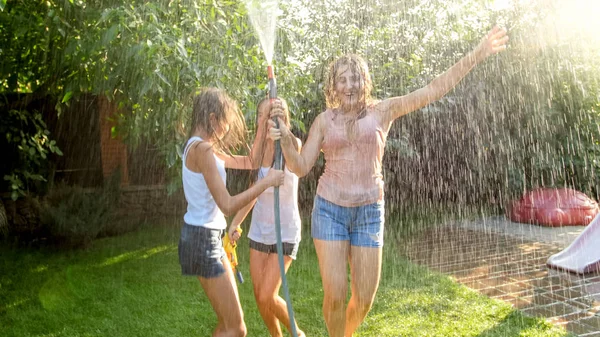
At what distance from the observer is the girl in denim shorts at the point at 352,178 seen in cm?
325

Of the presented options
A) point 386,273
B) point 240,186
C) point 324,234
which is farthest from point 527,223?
point 324,234

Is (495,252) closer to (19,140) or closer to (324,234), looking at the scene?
(324,234)

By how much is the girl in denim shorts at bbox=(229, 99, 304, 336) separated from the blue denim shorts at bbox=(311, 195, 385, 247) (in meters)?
0.43

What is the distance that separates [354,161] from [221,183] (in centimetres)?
82

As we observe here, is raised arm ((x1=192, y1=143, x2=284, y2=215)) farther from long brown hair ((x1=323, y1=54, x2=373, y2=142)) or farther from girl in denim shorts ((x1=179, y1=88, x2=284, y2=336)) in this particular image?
long brown hair ((x1=323, y1=54, x2=373, y2=142))

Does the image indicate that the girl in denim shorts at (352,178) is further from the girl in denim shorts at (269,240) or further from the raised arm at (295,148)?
the girl in denim shorts at (269,240)

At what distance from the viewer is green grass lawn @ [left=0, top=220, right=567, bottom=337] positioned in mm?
4758

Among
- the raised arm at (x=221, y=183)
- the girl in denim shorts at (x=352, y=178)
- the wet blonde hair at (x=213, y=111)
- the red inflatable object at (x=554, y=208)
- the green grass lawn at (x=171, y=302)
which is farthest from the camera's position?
the red inflatable object at (x=554, y=208)

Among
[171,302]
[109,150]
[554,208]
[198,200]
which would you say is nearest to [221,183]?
[198,200]

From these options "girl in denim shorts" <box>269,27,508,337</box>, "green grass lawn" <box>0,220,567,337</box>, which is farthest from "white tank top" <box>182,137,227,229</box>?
"green grass lawn" <box>0,220,567,337</box>

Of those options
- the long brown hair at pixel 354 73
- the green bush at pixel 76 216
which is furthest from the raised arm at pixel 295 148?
the green bush at pixel 76 216

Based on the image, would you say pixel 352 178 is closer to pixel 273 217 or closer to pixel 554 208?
pixel 273 217

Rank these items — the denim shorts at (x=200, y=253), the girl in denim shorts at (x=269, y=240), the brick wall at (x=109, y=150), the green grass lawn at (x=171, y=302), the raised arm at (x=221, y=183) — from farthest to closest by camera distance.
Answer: the brick wall at (x=109, y=150) → the green grass lawn at (x=171, y=302) → the girl in denim shorts at (x=269, y=240) → the denim shorts at (x=200, y=253) → the raised arm at (x=221, y=183)

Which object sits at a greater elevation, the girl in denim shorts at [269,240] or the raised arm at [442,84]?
the raised arm at [442,84]
